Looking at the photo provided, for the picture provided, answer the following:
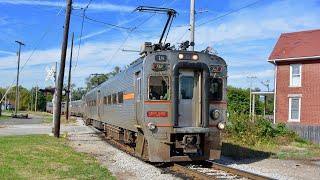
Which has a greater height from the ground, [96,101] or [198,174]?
[96,101]

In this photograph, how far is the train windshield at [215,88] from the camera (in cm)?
1470

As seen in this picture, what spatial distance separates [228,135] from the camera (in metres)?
24.0

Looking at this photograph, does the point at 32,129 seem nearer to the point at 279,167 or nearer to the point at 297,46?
the point at 297,46

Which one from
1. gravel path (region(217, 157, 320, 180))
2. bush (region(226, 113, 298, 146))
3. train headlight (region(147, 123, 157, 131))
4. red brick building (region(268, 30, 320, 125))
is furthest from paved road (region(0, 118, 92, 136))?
train headlight (region(147, 123, 157, 131))

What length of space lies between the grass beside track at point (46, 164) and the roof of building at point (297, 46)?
22198 millimetres

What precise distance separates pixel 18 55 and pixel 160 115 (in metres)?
60.4

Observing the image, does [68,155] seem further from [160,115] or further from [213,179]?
[213,179]

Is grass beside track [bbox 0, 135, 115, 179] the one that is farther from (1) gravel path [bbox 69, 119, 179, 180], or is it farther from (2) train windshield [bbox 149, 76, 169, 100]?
(2) train windshield [bbox 149, 76, 169, 100]

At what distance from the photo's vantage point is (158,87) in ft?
47.2

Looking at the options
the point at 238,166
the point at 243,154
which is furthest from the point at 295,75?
the point at 238,166

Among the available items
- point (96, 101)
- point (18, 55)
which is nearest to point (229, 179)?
point (96, 101)

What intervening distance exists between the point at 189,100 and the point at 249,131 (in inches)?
385

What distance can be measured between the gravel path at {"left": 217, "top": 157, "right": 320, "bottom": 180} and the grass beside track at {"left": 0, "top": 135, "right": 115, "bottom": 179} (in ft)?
13.5

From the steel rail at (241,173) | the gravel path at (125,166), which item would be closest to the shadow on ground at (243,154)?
the steel rail at (241,173)
